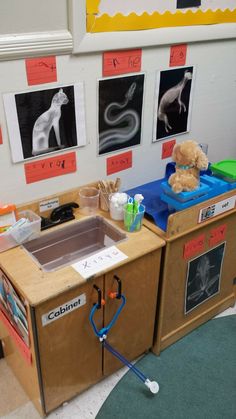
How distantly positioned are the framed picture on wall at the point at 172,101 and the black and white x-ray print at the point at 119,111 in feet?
0.34

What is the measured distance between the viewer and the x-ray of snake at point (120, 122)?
5.18 ft

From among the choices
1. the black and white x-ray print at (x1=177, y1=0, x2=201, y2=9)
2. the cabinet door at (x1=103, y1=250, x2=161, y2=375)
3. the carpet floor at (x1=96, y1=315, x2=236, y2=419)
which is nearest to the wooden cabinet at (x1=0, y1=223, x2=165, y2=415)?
the cabinet door at (x1=103, y1=250, x2=161, y2=375)

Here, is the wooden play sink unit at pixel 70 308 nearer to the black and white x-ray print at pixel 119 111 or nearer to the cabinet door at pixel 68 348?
the cabinet door at pixel 68 348

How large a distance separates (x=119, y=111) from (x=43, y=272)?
2.46 feet

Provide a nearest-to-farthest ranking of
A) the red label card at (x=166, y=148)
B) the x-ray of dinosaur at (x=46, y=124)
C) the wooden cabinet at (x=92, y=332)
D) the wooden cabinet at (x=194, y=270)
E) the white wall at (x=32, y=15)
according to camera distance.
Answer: the white wall at (x=32, y=15) → the wooden cabinet at (x=92, y=332) → the x-ray of dinosaur at (x=46, y=124) → the wooden cabinet at (x=194, y=270) → the red label card at (x=166, y=148)

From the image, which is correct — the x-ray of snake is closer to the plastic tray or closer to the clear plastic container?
the clear plastic container

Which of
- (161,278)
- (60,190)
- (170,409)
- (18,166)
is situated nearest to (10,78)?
(18,166)

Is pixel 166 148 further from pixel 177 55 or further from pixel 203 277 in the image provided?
pixel 203 277

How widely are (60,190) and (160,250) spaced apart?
0.49 meters

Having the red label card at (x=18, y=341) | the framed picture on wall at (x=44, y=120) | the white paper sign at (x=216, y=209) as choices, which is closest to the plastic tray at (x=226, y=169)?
the white paper sign at (x=216, y=209)

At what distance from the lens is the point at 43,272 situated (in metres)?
1.26

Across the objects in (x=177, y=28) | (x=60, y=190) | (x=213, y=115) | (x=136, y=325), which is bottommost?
(x=136, y=325)

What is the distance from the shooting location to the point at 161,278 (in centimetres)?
Result: 157

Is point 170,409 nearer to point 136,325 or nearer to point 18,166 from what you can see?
point 136,325
